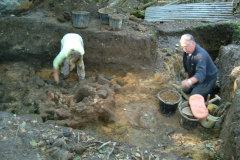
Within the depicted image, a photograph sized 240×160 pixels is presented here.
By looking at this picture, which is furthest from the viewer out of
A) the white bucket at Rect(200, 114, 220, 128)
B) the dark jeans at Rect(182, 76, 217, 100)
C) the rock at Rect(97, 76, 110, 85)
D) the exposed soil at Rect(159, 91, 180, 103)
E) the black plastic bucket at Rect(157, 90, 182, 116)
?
the rock at Rect(97, 76, 110, 85)

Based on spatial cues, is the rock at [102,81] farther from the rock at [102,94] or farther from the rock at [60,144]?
the rock at [60,144]

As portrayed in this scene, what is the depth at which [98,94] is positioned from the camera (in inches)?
155

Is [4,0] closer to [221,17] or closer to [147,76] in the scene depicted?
[147,76]

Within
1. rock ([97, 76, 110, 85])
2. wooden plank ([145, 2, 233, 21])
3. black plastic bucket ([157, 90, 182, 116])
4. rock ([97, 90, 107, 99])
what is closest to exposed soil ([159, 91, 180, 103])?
black plastic bucket ([157, 90, 182, 116])

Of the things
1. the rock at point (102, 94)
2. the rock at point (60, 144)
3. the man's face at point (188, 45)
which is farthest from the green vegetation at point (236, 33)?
the rock at point (60, 144)

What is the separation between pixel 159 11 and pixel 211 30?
8.54 ft

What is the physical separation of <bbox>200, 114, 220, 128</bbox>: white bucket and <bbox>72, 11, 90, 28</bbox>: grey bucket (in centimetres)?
396

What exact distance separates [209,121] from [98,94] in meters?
2.39

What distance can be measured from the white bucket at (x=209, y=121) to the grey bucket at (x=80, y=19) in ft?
13.0

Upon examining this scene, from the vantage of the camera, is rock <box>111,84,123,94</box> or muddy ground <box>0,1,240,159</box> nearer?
muddy ground <box>0,1,240,159</box>

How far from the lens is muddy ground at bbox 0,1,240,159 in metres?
Result: 2.49

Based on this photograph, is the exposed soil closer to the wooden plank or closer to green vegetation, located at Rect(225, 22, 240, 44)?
green vegetation, located at Rect(225, 22, 240, 44)

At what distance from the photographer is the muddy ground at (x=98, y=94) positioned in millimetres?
2494

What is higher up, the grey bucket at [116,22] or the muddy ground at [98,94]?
the grey bucket at [116,22]
